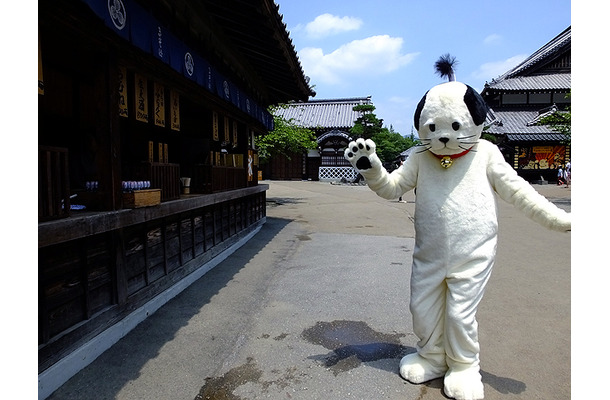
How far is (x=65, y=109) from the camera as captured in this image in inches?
209

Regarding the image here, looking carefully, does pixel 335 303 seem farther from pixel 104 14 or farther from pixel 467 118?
pixel 104 14

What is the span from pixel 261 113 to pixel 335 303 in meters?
5.62

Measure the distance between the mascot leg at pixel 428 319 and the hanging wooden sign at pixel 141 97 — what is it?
11.3 feet

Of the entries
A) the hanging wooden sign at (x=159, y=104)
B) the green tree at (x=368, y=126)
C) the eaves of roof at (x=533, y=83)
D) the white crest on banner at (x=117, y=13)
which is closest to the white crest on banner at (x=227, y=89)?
the hanging wooden sign at (x=159, y=104)

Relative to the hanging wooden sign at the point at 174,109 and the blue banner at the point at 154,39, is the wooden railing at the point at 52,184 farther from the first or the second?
the hanging wooden sign at the point at 174,109

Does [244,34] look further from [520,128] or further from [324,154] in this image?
[520,128]

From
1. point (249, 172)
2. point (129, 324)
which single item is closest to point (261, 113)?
point (249, 172)

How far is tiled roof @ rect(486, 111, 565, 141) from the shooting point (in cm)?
2603

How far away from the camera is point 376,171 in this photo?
120 inches

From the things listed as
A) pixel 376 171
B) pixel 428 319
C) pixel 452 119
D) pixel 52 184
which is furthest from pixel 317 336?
pixel 52 184

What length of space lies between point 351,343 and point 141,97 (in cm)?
360

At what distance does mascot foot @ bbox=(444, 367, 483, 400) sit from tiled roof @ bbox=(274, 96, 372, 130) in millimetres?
29307

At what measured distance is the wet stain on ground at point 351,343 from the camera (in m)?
3.40

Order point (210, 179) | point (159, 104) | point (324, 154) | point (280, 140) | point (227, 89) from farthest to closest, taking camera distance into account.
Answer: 1. point (324, 154)
2. point (280, 140)
3. point (227, 89)
4. point (210, 179)
5. point (159, 104)
